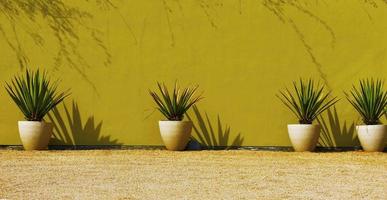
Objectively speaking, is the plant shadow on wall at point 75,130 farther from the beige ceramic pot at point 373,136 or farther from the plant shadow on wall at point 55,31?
the beige ceramic pot at point 373,136

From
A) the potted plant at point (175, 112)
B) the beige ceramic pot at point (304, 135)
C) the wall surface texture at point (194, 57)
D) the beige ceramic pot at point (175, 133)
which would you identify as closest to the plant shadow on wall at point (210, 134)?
the wall surface texture at point (194, 57)

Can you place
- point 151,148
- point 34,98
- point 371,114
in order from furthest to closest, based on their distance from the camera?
point 151,148
point 371,114
point 34,98

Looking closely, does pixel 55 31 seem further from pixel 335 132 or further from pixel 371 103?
pixel 371 103

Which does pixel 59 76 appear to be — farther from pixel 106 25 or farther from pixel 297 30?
pixel 297 30

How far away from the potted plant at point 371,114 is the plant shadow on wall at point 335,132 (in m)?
0.36

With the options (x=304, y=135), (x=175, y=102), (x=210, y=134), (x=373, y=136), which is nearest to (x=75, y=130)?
(x=175, y=102)

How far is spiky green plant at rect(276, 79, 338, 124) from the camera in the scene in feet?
34.0

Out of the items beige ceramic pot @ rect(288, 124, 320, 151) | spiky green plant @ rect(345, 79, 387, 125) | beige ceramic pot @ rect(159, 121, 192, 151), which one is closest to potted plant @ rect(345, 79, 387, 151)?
spiky green plant @ rect(345, 79, 387, 125)

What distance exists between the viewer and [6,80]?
10.8 metres

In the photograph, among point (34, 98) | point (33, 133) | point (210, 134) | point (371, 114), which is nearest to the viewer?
point (33, 133)

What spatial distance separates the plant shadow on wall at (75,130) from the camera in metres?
10.8

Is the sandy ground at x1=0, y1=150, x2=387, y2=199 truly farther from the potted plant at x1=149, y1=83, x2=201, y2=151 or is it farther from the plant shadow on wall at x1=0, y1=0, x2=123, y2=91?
the plant shadow on wall at x1=0, y1=0, x2=123, y2=91

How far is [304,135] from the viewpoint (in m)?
10.2

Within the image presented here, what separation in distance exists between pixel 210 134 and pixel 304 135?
1.64 metres
